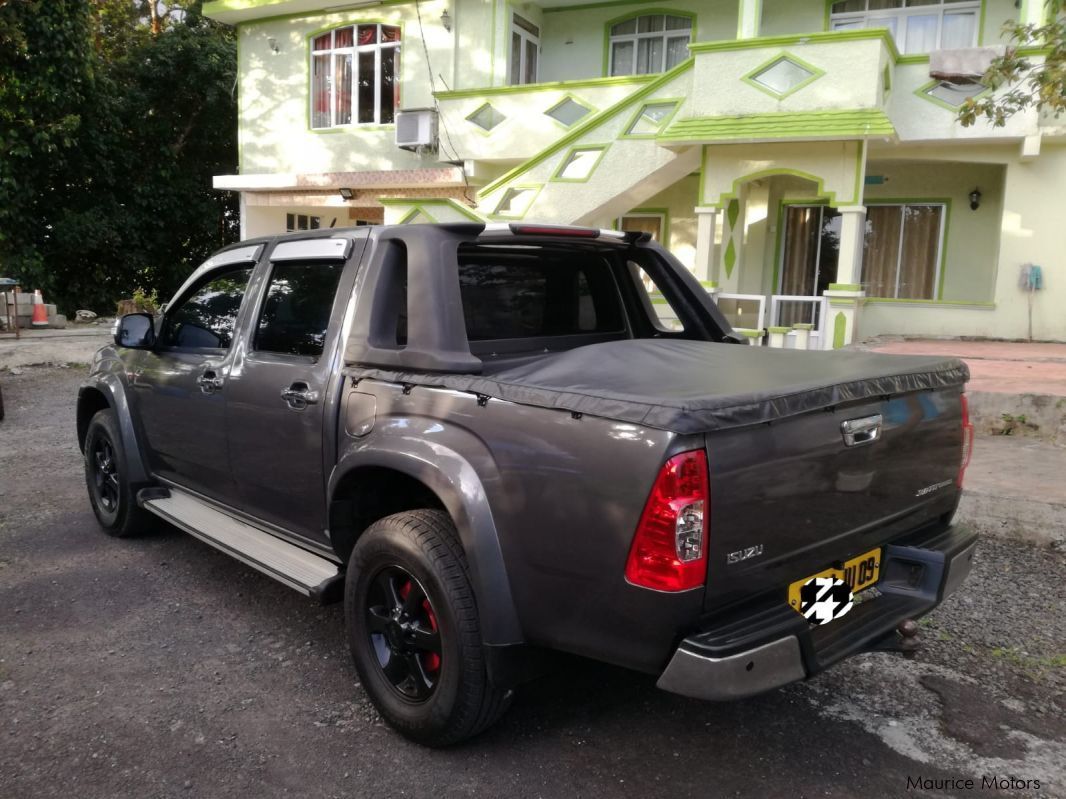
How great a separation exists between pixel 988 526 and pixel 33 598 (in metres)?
5.46

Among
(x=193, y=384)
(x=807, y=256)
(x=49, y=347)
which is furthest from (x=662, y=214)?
(x=193, y=384)

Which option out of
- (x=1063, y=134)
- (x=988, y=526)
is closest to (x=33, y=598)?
(x=988, y=526)

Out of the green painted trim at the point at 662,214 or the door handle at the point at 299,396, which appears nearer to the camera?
the door handle at the point at 299,396

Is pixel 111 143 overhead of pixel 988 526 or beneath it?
overhead

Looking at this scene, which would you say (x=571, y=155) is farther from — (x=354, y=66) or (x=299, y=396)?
(x=299, y=396)

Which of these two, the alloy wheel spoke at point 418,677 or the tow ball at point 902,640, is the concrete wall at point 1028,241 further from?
the alloy wheel spoke at point 418,677

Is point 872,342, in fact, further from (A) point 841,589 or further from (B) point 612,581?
(B) point 612,581

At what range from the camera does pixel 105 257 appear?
22.6 metres

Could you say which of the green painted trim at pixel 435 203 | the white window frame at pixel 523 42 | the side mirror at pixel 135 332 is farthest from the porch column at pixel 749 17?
the side mirror at pixel 135 332

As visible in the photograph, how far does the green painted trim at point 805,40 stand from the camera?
1095cm

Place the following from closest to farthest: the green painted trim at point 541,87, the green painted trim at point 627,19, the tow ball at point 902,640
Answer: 1. the tow ball at point 902,640
2. the green painted trim at point 541,87
3. the green painted trim at point 627,19

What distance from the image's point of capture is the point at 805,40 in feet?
37.2

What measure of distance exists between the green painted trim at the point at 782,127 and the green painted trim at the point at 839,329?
2359mm

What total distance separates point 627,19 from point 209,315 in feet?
44.6
